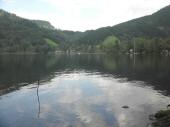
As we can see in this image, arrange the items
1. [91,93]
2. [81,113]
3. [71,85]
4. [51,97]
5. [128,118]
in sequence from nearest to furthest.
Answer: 1. [128,118]
2. [81,113]
3. [51,97]
4. [91,93]
5. [71,85]

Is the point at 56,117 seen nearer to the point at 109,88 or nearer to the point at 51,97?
the point at 51,97

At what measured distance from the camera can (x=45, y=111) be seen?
4225 centimetres

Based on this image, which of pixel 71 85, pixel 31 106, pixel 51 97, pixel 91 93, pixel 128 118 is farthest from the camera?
pixel 71 85

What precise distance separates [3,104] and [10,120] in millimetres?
10558

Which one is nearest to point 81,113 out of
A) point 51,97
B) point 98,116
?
point 98,116

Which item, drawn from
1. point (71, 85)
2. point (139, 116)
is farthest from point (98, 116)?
point (71, 85)

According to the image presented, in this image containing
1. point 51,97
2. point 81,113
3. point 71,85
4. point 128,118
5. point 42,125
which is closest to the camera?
point 42,125

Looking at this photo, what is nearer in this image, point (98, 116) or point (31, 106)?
point (98, 116)

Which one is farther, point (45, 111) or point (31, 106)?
point (31, 106)

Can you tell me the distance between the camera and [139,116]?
38781 mm

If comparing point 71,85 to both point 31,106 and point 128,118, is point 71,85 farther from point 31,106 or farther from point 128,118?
point 128,118

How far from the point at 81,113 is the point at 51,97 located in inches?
564

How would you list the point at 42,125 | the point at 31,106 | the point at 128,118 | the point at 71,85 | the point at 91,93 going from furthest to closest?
the point at 71,85 → the point at 91,93 → the point at 31,106 → the point at 128,118 → the point at 42,125

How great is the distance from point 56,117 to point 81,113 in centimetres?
444
